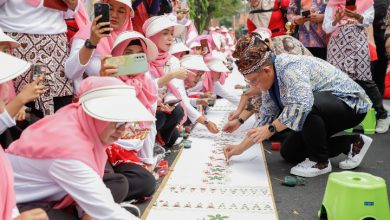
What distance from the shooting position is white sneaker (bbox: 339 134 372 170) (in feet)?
9.45

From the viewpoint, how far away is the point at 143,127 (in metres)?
2.62

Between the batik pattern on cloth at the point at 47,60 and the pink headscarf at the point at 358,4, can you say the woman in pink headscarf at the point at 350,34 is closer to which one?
the pink headscarf at the point at 358,4

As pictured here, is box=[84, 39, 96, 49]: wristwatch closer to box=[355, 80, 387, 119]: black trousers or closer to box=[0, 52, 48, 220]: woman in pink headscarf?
box=[0, 52, 48, 220]: woman in pink headscarf

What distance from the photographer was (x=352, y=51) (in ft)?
12.3

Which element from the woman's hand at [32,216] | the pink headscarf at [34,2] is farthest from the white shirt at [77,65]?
the woman's hand at [32,216]

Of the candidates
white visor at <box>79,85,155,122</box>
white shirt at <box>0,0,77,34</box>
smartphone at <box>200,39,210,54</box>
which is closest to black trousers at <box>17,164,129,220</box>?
white visor at <box>79,85,155,122</box>

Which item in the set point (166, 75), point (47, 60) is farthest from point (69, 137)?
point (166, 75)

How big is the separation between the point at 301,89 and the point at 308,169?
20.7 inches

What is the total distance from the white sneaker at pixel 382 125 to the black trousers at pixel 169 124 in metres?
1.78

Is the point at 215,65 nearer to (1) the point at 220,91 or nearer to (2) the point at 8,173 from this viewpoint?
(1) the point at 220,91

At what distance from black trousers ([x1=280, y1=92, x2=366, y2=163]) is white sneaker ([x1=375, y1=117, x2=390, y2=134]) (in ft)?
3.77

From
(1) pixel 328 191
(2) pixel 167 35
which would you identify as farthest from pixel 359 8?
(1) pixel 328 191

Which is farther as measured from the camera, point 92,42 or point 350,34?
point 350,34

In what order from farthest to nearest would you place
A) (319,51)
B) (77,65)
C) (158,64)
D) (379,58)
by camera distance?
(379,58) → (319,51) → (158,64) → (77,65)
